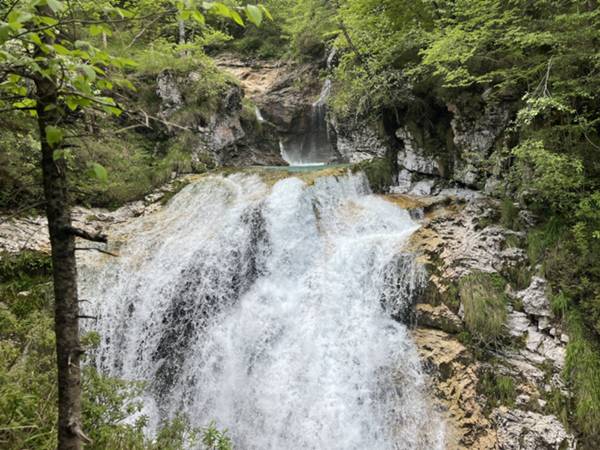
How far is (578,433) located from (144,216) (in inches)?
398

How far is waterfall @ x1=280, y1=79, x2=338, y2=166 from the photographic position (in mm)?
15898

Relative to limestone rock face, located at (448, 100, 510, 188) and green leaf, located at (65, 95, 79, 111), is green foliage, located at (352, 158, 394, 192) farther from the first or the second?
green leaf, located at (65, 95, 79, 111)

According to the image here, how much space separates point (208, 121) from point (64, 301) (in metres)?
12.0

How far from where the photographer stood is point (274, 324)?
6941mm

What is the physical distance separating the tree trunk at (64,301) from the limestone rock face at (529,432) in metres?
5.40

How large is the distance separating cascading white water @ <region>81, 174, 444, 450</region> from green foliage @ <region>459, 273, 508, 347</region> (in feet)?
3.18

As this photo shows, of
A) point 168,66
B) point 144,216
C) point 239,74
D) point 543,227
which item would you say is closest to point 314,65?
point 239,74

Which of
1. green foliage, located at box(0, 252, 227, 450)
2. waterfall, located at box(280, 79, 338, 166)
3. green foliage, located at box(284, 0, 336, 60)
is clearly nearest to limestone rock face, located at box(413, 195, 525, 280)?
green foliage, located at box(0, 252, 227, 450)

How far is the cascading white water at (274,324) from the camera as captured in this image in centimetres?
584

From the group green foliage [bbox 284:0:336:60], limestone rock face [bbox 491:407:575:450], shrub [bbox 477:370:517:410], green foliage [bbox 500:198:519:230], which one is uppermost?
green foliage [bbox 284:0:336:60]

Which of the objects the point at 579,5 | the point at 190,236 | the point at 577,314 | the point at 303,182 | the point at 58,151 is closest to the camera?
the point at 58,151

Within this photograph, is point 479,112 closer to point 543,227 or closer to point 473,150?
point 473,150

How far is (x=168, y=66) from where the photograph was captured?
43.1 feet

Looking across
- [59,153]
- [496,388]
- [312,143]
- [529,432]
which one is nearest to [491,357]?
[496,388]
